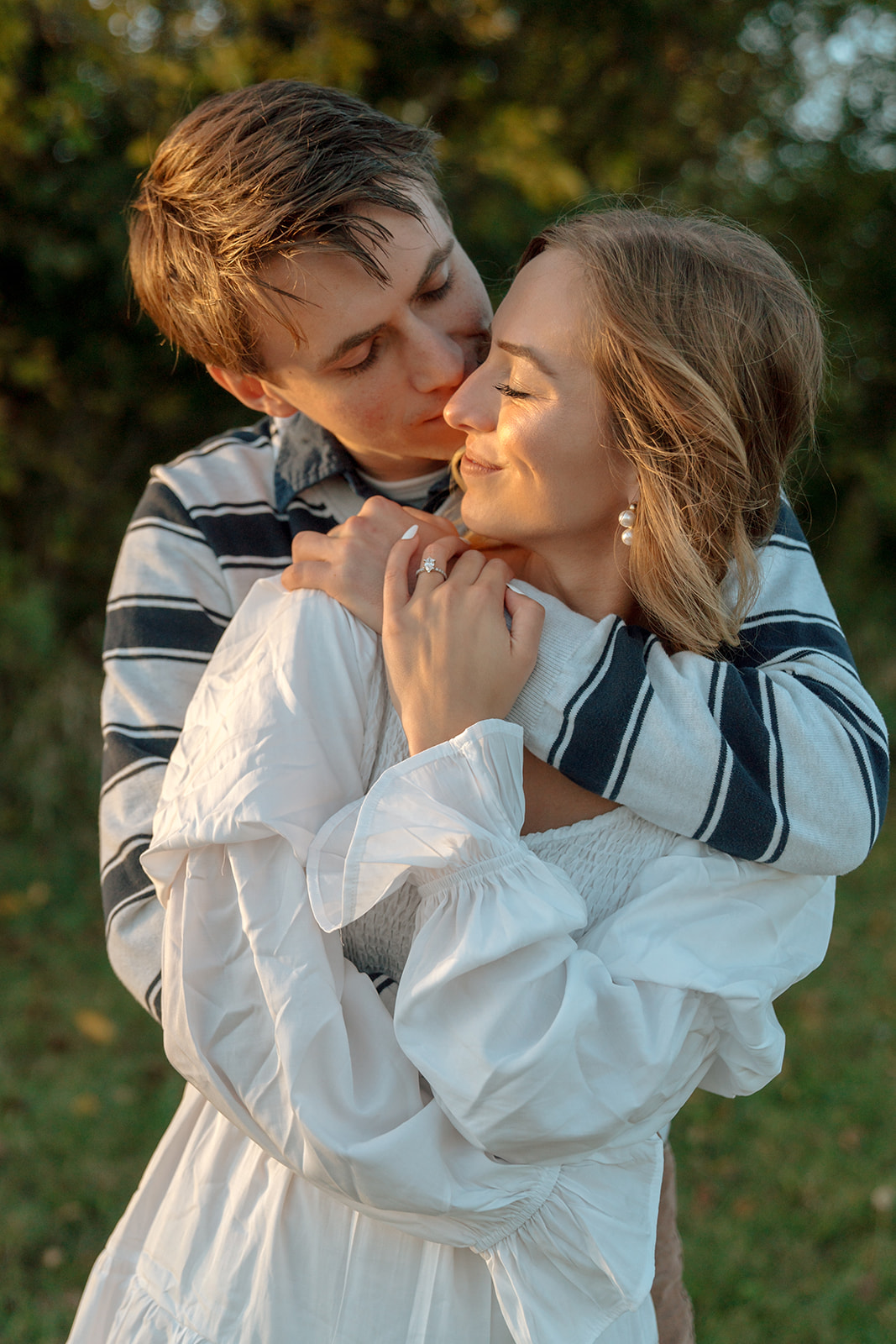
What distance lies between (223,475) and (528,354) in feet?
2.52

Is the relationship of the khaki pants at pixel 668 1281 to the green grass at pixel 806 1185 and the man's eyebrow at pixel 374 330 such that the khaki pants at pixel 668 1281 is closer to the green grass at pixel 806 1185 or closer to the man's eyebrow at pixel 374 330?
the green grass at pixel 806 1185

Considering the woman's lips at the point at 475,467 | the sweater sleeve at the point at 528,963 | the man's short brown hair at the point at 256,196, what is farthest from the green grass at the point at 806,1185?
the man's short brown hair at the point at 256,196

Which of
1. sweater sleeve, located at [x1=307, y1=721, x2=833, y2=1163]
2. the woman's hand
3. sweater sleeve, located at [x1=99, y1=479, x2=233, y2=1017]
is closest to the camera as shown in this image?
sweater sleeve, located at [x1=307, y1=721, x2=833, y2=1163]

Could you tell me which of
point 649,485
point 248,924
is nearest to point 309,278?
point 649,485

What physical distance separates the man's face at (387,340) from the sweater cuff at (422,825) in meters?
0.82

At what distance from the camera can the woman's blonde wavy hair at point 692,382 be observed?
66.6 inches

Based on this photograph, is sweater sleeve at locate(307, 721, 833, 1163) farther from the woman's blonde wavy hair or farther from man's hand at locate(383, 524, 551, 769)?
the woman's blonde wavy hair

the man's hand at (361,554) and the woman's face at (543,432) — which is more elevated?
the woman's face at (543,432)

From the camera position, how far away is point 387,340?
2.04 meters

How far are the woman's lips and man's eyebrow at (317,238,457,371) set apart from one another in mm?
315

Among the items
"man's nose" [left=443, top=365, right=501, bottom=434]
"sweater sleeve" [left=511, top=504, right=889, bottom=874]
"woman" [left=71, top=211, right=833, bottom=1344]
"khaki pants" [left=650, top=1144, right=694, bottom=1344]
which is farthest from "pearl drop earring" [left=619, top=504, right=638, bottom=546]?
"khaki pants" [left=650, top=1144, right=694, bottom=1344]

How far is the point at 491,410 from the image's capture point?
179 cm

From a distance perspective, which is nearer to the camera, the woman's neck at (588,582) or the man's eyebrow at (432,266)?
the woman's neck at (588,582)

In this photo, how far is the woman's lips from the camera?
5.89 feet
